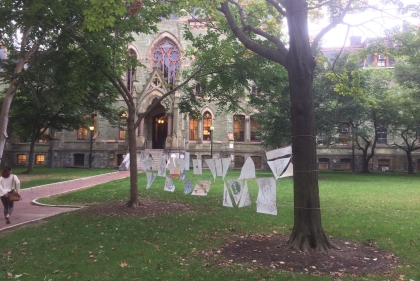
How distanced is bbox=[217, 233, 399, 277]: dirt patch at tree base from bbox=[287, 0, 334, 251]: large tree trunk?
0.30 meters

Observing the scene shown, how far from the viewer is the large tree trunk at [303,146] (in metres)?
6.52

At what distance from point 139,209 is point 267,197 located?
5.48 m

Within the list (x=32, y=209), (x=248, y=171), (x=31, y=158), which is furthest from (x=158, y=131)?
(x=248, y=171)

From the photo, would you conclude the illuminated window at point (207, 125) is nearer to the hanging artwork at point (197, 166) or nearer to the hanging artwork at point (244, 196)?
the hanging artwork at point (197, 166)

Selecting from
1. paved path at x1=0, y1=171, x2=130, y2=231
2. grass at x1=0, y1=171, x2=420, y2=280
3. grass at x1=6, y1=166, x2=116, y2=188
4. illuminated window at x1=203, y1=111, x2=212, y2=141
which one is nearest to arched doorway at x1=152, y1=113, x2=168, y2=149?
illuminated window at x1=203, y1=111, x2=212, y2=141

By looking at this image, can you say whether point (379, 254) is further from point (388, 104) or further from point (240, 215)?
point (388, 104)

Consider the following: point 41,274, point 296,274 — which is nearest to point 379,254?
point 296,274

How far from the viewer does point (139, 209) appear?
36.0 feet

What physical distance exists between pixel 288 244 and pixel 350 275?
1.57m

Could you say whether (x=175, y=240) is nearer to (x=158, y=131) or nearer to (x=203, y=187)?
(x=203, y=187)

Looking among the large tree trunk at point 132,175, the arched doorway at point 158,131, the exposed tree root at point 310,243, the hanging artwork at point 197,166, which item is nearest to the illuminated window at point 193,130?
the arched doorway at point 158,131

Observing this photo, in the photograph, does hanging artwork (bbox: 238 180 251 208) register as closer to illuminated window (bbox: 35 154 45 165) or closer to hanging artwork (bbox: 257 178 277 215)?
hanging artwork (bbox: 257 178 277 215)

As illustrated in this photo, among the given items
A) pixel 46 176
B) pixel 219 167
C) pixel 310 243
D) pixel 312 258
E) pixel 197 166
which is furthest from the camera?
pixel 46 176

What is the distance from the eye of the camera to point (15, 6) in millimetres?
9109
